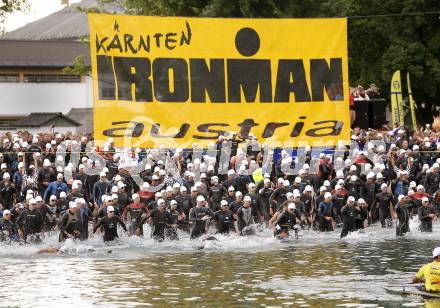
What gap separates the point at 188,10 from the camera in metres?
59.1

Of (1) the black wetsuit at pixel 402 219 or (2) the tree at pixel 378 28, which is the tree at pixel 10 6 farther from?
(1) the black wetsuit at pixel 402 219

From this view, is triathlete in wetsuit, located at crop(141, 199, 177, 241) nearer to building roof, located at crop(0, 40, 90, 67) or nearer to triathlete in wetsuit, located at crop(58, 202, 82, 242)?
triathlete in wetsuit, located at crop(58, 202, 82, 242)

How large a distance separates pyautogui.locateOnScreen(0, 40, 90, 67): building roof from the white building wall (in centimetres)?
156

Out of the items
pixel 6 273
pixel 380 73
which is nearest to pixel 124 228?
pixel 6 273

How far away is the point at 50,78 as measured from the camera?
8719 centimetres

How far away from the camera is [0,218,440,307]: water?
2677cm

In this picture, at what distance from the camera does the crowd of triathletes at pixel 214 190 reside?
37.5 meters

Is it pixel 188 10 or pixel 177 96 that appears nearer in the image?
pixel 177 96

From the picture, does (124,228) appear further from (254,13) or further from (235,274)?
(254,13)

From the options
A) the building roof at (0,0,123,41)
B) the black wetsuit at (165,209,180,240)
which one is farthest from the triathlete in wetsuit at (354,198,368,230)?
the building roof at (0,0,123,41)

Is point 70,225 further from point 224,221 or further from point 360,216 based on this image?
point 360,216

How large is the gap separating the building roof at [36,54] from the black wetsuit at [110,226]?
49238 mm

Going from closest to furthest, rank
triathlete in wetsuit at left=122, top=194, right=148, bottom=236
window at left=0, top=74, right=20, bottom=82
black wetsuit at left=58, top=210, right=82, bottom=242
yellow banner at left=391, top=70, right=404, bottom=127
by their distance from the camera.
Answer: black wetsuit at left=58, top=210, right=82, bottom=242
triathlete in wetsuit at left=122, top=194, right=148, bottom=236
yellow banner at left=391, top=70, right=404, bottom=127
window at left=0, top=74, right=20, bottom=82

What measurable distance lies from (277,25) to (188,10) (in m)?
23.8
